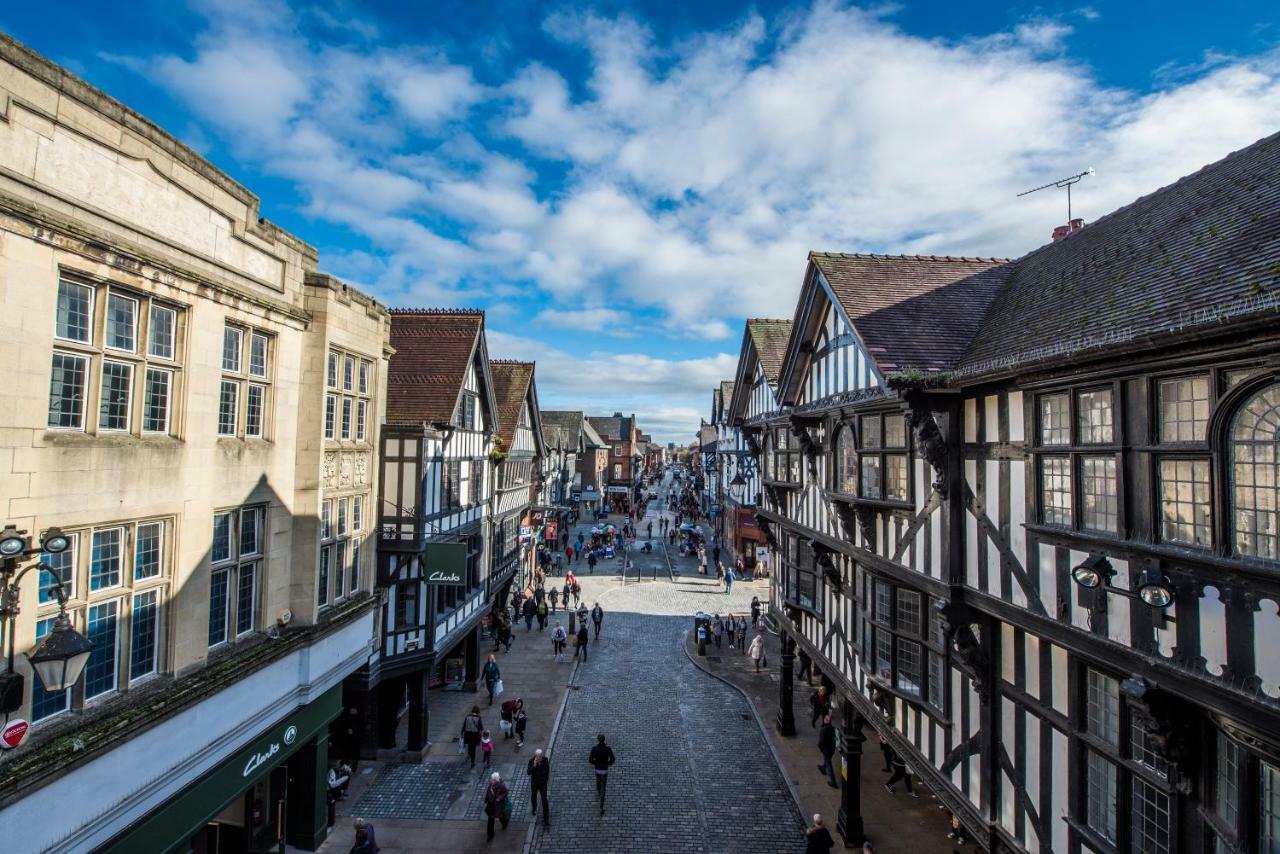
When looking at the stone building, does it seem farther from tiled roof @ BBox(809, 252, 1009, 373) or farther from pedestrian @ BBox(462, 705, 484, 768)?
tiled roof @ BBox(809, 252, 1009, 373)

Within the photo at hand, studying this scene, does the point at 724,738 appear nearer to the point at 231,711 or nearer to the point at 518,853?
the point at 518,853

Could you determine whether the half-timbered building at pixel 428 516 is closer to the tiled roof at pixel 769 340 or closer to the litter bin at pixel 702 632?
the litter bin at pixel 702 632

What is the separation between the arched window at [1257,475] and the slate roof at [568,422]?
56.8 metres

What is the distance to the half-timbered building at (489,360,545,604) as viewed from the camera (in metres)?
23.9

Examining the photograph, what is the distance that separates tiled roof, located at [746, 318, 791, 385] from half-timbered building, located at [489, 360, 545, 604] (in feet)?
32.2

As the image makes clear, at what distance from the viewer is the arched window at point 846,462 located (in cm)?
1180

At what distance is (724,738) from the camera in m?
16.9

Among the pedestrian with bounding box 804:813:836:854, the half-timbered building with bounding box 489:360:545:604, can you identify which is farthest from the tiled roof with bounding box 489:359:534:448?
the pedestrian with bounding box 804:813:836:854

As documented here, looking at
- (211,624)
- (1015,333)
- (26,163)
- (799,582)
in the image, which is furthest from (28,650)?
(799,582)

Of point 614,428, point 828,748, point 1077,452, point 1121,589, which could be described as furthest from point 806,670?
point 614,428

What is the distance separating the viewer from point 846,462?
1235 centimetres

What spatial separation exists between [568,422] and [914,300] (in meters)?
56.4

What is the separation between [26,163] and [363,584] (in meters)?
9.45

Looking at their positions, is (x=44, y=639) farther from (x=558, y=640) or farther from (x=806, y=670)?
(x=806, y=670)
